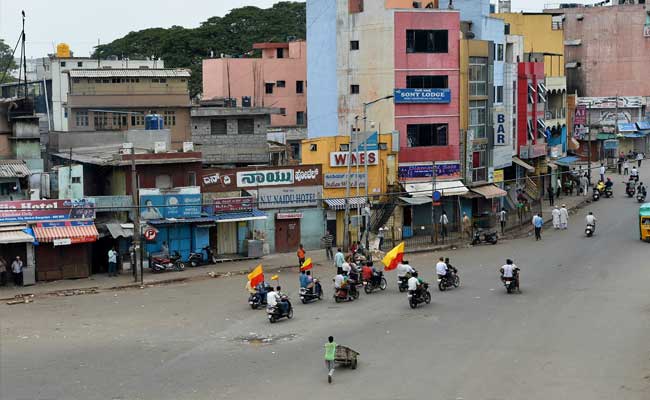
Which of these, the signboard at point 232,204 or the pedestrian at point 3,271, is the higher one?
the signboard at point 232,204

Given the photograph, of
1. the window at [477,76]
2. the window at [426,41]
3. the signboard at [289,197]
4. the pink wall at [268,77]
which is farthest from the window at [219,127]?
the pink wall at [268,77]

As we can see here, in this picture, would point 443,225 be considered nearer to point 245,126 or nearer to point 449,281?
point 449,281

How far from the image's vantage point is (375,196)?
51188mm

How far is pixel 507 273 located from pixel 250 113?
2942 cm

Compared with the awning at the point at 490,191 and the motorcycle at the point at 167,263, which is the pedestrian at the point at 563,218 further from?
the motorcycle at the point at 167,263

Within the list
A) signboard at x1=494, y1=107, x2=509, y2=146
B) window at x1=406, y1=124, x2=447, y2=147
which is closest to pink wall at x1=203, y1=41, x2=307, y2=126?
signboard at x1=494, y1=107, x2=509, y2=146

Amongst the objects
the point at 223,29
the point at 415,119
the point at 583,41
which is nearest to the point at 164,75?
the point at 415,119

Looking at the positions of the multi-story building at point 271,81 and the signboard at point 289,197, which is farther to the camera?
the multi-story building at point 271,81

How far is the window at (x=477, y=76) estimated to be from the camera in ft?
188

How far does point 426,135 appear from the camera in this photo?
55156 millimetres

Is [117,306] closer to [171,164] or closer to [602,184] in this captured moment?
[171,164]

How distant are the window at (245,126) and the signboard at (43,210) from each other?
21833 mm

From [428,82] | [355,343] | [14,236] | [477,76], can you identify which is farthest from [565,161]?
[355,343]

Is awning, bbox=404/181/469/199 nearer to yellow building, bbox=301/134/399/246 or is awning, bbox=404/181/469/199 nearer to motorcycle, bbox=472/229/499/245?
yellow building, bbox=301/134/399/246
